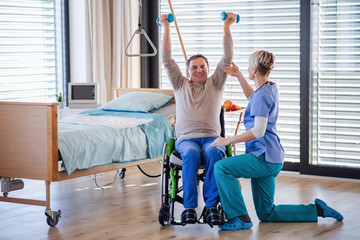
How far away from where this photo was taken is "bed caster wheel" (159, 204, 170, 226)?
11.4 ft

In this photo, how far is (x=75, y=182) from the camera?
4.88m

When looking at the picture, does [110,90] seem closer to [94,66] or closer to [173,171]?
[94,66]

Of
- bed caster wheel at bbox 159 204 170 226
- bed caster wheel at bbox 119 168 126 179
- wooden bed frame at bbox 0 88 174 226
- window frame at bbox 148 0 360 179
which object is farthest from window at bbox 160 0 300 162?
wooden bed frame at bbox 0 88 174 226

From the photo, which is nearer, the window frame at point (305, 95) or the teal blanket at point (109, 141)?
the teal blanket at point (109, 141)

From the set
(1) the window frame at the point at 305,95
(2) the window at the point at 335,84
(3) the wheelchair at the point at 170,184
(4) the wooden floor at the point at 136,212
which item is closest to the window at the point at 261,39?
(1) the window frame at the point at 305,95

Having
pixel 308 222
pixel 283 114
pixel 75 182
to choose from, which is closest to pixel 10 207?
pixel 75 182

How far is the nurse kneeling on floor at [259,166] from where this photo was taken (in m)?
3.34

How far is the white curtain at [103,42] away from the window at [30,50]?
6.8 inches

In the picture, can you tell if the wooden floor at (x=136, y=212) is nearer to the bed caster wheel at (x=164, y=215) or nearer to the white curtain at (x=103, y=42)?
the bed caster wheel at (x=164, y=215)

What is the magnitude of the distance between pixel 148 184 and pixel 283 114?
141 centimetres

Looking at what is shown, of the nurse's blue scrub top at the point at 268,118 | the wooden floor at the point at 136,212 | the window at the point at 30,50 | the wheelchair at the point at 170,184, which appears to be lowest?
the wooden floor at the point at 136,212

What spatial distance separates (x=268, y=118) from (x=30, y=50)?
2.79 m

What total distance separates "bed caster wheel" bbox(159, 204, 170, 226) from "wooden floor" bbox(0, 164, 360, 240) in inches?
1.6

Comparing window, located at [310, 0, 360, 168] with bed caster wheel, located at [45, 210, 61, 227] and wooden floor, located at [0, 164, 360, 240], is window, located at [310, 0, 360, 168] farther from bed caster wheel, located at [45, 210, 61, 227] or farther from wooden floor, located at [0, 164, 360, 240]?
bed caster wheel, located at [45, 210, 61, 227]
